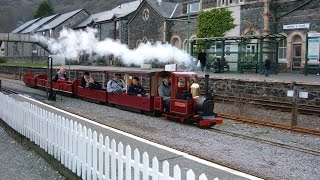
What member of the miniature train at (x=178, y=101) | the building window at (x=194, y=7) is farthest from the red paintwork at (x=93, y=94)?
the building window at (x=194, y=7)

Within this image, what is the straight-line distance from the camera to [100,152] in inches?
212

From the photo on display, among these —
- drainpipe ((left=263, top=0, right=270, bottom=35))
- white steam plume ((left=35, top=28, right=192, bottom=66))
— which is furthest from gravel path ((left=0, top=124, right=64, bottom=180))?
drainpipe ((left=263, top=0, right=270, bottom=35))

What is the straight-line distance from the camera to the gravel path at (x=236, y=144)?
7164 mm

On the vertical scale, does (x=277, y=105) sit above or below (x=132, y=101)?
below

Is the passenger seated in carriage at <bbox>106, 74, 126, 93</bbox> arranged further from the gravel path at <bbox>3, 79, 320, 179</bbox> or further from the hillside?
the hillside

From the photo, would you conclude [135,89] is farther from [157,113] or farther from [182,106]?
[182,106]

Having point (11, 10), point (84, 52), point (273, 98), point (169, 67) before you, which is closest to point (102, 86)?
point (169, 67)

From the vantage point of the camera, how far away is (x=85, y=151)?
580 centimetres

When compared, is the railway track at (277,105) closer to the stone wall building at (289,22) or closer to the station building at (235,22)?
the station building at (235,22)

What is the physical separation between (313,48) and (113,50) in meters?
16.5

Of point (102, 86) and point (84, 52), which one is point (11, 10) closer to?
point (84, 52)

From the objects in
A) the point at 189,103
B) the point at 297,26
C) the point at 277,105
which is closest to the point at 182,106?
the point at 189,103

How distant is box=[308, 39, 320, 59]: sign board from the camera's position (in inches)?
897

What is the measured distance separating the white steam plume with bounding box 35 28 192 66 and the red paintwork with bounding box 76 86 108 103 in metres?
9.66
